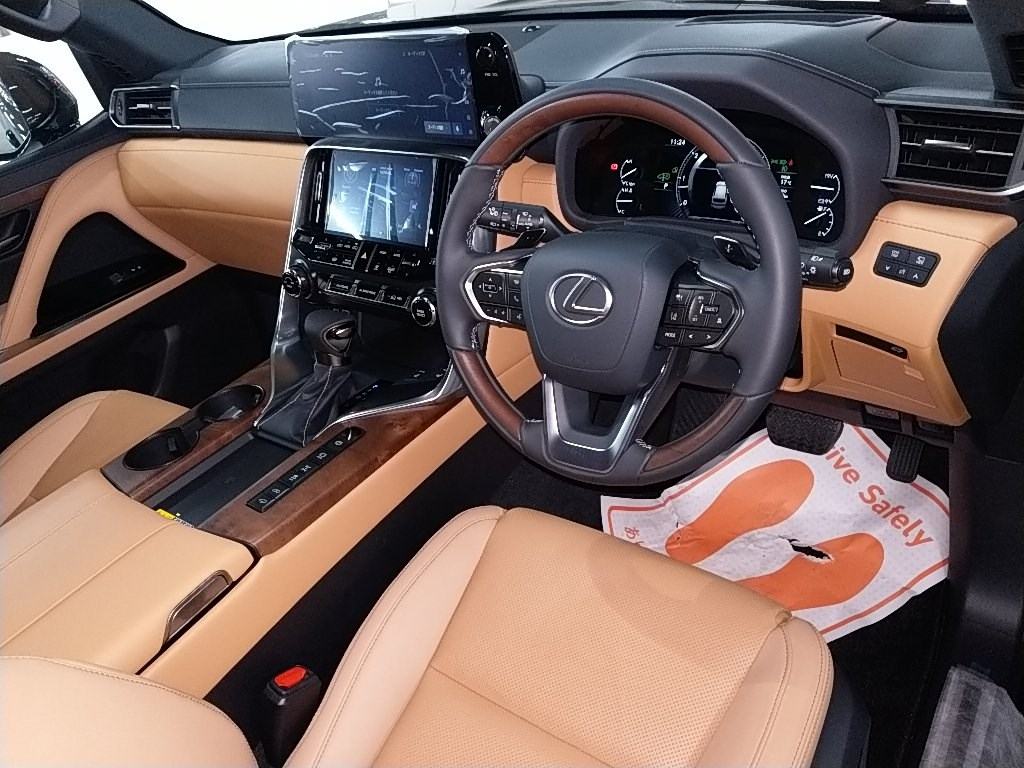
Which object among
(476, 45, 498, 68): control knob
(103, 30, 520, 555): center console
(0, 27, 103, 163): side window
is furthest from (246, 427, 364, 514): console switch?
(0, 27, 103, 163): side window

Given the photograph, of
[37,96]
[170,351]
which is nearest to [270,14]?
[37,96]

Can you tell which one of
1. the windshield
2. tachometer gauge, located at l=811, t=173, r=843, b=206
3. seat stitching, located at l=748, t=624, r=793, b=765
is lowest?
seat stitching, located at l=748, t=624, r=793, b=765

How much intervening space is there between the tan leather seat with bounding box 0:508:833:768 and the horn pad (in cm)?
31

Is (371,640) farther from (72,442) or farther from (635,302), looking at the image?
(72,442)

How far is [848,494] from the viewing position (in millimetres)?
1746

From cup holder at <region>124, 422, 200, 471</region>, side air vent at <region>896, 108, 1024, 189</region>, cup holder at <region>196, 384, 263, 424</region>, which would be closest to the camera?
side air vent at <region>896, 108, 1024, 189</region>

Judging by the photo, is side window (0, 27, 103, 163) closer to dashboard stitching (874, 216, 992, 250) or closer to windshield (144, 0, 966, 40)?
windshield (144, 0, 966, 40)

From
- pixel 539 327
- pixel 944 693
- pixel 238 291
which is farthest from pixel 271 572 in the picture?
pixel 238 291

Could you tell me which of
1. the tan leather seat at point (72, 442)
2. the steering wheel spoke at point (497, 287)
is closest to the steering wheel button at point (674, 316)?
the steering wheel spoke at point (497, 287)

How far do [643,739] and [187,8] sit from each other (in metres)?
2.19

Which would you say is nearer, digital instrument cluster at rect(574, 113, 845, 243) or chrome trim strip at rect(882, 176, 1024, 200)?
chrome trim strip at rect(882, 176, 1024, 200)

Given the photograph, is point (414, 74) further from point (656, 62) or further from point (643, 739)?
point (643, 739)

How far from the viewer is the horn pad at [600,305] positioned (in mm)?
993

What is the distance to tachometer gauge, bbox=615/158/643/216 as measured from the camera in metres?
1.35
